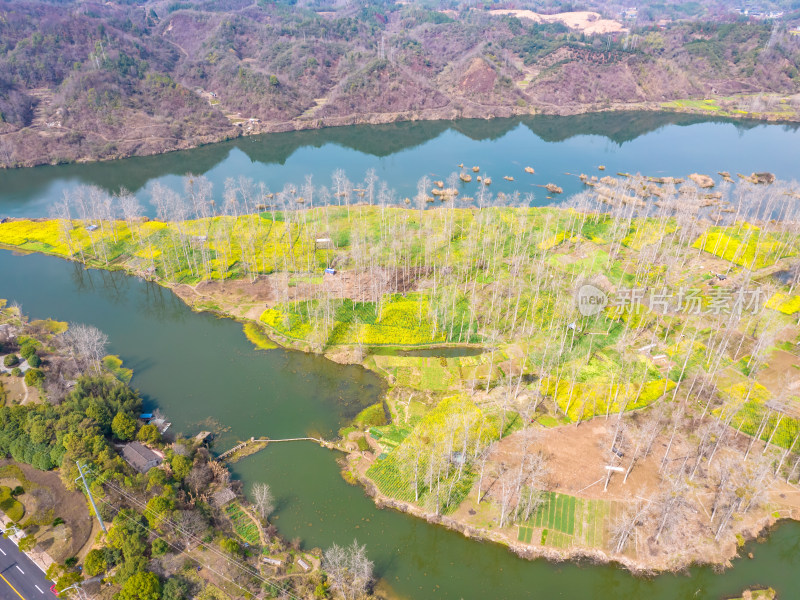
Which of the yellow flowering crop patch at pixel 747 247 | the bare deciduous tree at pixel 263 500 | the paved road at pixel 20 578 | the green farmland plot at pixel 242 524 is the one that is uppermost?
the yellow flowering crop patch at pixel 747 247

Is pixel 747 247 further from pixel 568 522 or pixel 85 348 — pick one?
pixel 85 348

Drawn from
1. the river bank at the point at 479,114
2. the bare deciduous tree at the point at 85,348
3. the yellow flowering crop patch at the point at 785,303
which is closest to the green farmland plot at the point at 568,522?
the yellow flowering crop patch at the point at 785,303

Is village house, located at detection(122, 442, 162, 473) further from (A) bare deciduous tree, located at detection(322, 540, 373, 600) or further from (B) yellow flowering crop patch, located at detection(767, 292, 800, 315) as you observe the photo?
(B) yellow flowering crop patch, located at detection(767, 292, 800, 315)

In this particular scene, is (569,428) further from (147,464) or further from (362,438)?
(147,464)

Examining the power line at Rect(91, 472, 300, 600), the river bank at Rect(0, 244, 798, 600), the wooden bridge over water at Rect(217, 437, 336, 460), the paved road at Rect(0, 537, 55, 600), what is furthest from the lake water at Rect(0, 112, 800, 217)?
the paved road at Rect(0, 537, 55, 600)

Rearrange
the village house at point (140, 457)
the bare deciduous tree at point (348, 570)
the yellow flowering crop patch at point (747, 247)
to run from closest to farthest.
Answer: the bare deciduous tree at point (348, 570) → the village house at point (140, 457) → the yellow flowering crop patch at point (747, 247)

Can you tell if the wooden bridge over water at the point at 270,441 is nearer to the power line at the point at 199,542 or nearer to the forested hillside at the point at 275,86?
the power line at the point at 199,542
